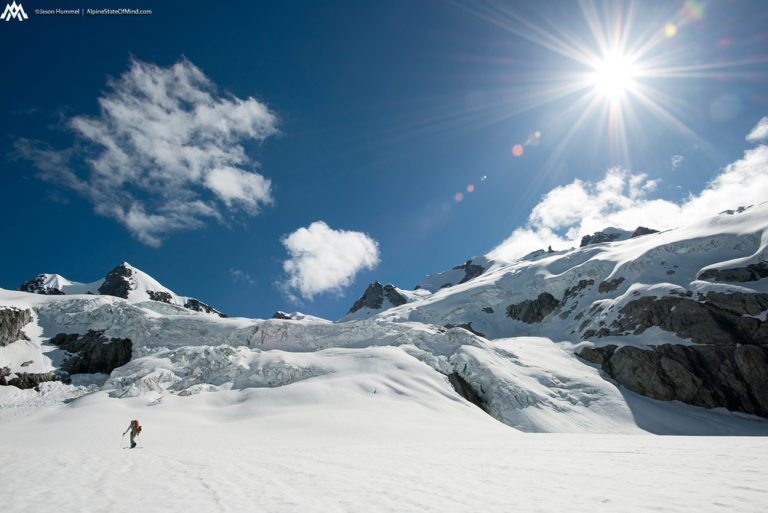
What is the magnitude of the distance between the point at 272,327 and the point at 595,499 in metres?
60.0

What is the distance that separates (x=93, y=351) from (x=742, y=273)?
11301 centimetres

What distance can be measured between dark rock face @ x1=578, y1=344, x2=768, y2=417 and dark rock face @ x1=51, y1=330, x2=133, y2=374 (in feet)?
274

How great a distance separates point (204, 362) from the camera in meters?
45.9

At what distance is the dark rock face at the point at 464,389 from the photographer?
42.7 meters

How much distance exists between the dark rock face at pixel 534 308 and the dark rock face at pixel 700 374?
37.2m

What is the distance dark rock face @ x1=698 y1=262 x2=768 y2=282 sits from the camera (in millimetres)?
56253

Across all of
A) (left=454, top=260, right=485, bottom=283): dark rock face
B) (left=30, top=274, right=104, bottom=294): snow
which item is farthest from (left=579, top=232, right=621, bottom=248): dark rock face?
(left=30, top=274, right=104, bottom=294): snow

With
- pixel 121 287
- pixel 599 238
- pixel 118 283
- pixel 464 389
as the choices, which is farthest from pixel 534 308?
pixel 118 283

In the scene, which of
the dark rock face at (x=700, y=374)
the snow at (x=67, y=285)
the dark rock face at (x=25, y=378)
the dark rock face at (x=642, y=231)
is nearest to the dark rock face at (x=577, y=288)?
the dark rock face at (x=700, y=374)

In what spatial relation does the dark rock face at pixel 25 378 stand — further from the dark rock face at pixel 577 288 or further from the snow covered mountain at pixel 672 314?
the dark rock face at pixel 577 288

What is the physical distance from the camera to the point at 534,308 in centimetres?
9606

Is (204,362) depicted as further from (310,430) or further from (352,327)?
(310,430)

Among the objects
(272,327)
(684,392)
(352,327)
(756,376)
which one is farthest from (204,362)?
(756,376)

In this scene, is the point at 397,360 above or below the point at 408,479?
above
